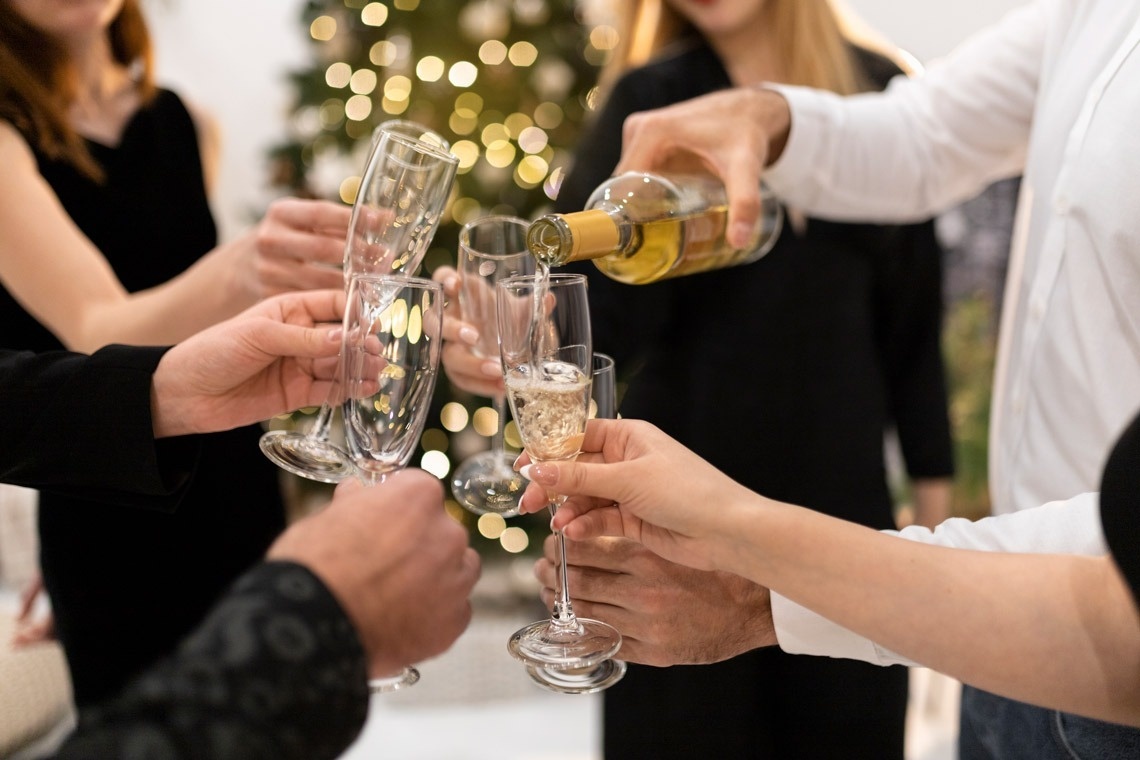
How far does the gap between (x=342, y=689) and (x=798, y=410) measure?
1.31m

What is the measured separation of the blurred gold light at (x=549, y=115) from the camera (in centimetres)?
300

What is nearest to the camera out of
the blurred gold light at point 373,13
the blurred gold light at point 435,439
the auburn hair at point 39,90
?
the auburn hair at point 39,90

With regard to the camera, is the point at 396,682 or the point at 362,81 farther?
the point at 362,81

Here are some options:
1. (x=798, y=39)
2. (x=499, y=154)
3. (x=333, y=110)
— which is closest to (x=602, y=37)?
(x=499, y=154)

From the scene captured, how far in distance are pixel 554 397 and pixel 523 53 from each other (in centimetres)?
221

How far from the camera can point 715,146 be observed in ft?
4.36

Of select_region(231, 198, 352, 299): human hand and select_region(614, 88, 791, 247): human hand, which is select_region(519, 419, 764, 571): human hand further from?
select_region(231, 198, 352, 299): human hand

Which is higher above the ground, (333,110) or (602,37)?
(602,37)

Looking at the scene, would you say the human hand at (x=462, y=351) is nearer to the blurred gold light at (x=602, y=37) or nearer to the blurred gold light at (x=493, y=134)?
the blurred gold light at (x=493, y=134)

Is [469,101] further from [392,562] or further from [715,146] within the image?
[392,562]

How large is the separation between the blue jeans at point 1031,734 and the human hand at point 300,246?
1021 millimetres

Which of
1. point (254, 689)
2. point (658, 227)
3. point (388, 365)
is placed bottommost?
point (254, 689)

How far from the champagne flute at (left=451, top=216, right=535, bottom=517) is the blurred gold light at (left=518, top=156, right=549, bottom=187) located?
5.38 feet

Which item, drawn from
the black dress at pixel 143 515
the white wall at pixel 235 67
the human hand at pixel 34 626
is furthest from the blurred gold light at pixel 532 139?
the human hand at pixel 34 626
